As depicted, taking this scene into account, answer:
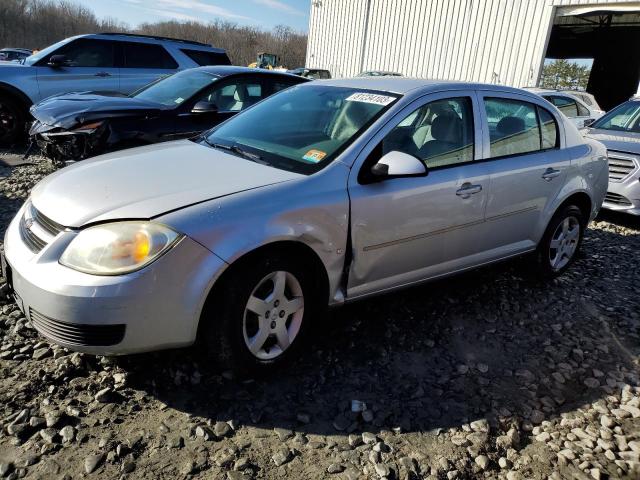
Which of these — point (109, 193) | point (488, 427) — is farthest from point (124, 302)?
point (488, 427)

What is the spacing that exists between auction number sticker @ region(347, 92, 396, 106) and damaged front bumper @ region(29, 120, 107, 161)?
319 centimetres

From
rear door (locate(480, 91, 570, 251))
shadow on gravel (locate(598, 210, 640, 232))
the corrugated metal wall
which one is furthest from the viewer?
the corrugated metal wall

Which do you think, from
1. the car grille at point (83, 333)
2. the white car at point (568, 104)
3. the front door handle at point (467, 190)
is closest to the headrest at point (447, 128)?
the front door handle at point (467, 190)

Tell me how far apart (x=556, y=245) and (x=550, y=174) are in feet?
2.43

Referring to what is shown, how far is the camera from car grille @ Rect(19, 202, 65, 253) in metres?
2.39

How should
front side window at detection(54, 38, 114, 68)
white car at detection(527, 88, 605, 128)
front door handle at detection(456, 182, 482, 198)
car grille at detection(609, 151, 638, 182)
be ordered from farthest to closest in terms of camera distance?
white car at detection(527, 88, 605, 128)
front side window at detection(54, 38, 114, 68)
car grille at detection(609, 151, 638, 182)
front door handle at detection(456, 182, 482, 198)

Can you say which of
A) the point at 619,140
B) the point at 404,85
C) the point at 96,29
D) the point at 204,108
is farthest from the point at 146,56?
the point at 96,29

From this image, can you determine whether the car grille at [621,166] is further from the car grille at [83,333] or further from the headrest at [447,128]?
the car grille at [83,333]

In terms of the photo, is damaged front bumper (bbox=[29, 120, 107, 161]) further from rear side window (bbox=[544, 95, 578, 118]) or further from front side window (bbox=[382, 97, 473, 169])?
rear side window (bbox=[544, 95, 578, 118])

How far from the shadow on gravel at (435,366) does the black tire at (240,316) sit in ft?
0.49

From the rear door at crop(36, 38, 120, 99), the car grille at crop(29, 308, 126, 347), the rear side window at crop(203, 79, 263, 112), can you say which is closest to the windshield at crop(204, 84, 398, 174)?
the car grille at crop(29, 308, 126, 347)

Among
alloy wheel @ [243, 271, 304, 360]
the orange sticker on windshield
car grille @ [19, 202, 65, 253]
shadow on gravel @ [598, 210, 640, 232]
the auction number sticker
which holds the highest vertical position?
the auction number sticker

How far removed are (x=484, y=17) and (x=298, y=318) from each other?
1821cm

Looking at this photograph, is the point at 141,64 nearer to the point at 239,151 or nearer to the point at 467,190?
the point at 239,151
